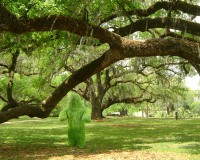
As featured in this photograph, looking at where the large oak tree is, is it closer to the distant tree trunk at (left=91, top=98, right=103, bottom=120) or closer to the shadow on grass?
the shadow on grass

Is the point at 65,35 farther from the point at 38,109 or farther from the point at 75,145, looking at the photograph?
the point at 75,145

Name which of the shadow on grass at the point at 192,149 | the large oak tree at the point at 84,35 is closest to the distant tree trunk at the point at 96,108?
the large oak tree at the point at 84,35

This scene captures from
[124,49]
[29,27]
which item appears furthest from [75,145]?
[29,27]

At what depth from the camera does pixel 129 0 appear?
9.18 m

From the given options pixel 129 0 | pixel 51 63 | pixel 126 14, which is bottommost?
pixel 51 63

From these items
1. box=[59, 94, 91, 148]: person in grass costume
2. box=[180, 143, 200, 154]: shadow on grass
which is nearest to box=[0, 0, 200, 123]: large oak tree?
box=[59, 94, 91, 148]: person in grass costume

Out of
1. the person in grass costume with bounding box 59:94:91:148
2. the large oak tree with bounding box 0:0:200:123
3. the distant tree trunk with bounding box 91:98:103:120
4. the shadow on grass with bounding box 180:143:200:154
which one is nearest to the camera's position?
the large oak tree with bounding box 0:0:200:123

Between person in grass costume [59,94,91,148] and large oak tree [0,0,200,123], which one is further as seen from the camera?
person in grass costume [59,94,91,148]

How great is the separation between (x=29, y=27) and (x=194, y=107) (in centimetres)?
5865

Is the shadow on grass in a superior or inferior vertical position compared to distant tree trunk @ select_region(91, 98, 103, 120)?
inferior

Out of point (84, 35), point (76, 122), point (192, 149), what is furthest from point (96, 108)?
point (84, 35)

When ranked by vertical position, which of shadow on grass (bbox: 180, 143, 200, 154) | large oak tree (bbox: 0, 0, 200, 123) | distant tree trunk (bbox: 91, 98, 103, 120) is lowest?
shadow on grass (bbox: 180, 143, 200, 154)

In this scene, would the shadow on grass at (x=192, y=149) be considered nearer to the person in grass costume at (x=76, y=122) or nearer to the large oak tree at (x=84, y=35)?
the large oak tree at (x=84, y=35)

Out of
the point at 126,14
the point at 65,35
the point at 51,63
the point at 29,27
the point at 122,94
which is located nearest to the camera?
the point at 29,27
